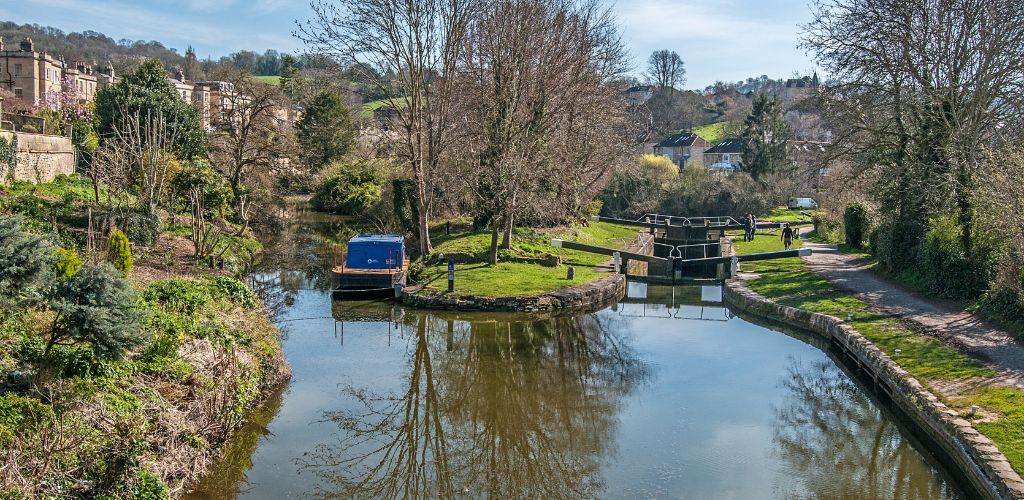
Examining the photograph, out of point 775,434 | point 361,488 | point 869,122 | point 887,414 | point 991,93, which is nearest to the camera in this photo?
point 361,488

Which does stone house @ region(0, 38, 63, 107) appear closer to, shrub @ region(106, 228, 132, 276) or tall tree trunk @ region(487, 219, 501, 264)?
tall tree trunk @ region(487, 219, 501, 264)

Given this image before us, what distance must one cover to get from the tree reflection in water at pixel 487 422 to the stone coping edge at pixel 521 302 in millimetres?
2743

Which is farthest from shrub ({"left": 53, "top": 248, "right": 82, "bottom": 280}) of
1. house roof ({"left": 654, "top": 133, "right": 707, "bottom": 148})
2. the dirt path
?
house roof ({"left": 654, "top": 133, "right": 707, "bottom": 148})

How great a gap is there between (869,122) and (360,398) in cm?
1998

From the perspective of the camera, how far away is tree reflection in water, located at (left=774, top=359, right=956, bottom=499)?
11.8 metres

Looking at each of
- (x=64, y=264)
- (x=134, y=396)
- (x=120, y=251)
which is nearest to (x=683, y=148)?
(x=120, y=251)

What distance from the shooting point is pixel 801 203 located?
57188 mm

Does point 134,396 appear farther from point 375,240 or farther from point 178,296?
point 375,240

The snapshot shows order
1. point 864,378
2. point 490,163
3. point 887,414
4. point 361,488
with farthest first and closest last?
point 490,163 < point 864,378 < point 887,414 < point 361,488

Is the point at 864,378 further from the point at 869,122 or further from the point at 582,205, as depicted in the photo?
the point at 582,205

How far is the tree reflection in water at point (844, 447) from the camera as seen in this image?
38.6 feet

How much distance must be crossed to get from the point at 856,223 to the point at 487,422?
24281 mm

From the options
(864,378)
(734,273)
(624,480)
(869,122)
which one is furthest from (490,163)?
(624,480)

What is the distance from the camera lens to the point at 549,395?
15.8m
